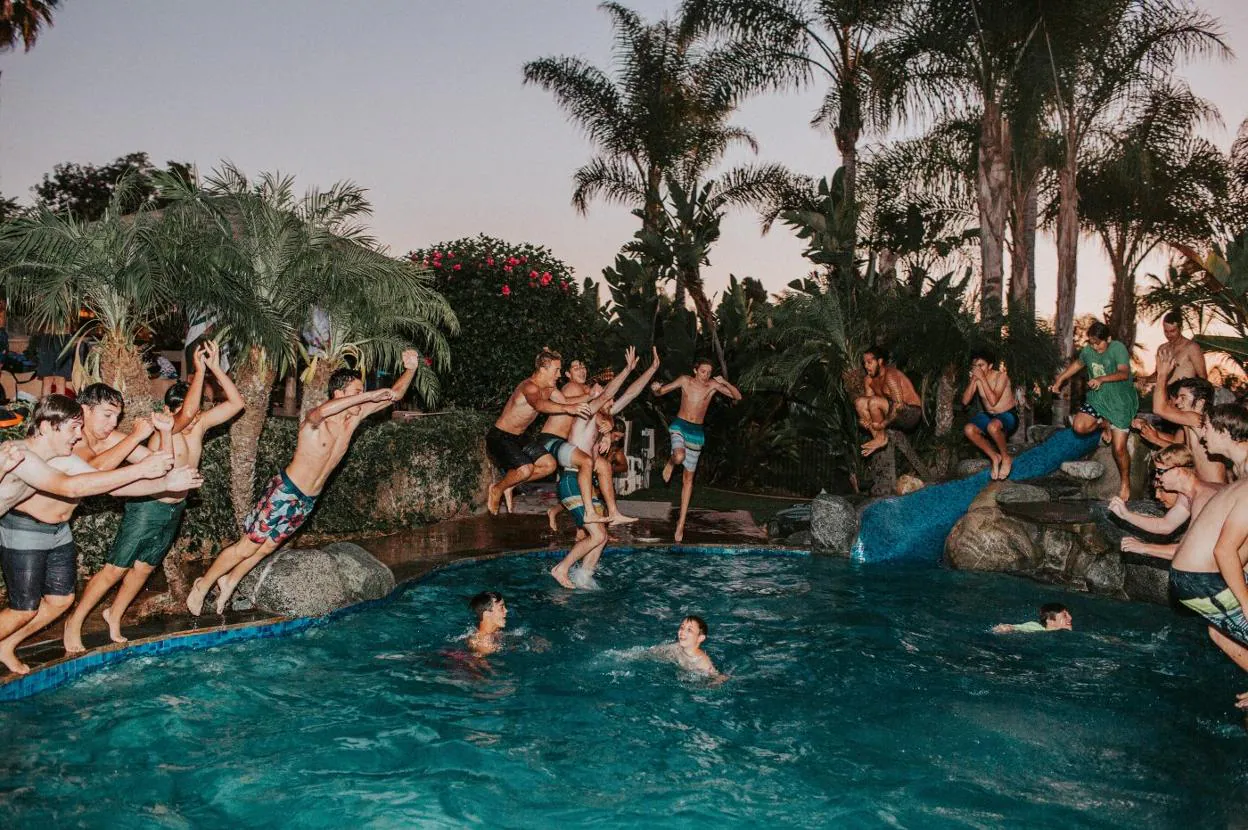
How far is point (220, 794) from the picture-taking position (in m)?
5.73

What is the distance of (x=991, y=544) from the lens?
37.4 ft

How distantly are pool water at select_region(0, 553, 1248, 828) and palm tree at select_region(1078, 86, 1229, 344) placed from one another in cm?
2053

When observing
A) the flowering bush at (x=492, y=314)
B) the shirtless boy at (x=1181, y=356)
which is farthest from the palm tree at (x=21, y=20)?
the shirtless boy at (x=1181, y=356)

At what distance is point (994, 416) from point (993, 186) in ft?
24.1

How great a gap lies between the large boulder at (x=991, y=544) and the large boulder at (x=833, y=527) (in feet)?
4.08

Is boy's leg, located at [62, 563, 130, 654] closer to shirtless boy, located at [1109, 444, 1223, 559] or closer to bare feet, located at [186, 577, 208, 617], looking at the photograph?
bare feet, located at [186, 577, 208, 617]

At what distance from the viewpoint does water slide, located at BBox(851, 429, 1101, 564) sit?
40.2ft

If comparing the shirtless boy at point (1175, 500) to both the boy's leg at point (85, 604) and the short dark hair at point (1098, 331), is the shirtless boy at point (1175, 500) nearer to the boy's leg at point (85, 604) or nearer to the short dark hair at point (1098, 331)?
the short dark hair at point (1098, 331)

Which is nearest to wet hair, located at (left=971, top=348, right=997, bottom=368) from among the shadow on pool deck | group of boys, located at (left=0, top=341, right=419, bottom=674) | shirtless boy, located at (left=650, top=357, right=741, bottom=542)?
the shadow on pool deck

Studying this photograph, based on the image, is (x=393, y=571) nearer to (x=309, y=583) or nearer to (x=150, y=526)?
(x=309, y=583)

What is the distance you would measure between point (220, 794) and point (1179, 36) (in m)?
23.5

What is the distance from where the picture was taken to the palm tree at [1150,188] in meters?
26.0

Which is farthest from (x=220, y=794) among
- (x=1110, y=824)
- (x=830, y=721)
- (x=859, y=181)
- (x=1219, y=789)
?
(x=859, y=181)

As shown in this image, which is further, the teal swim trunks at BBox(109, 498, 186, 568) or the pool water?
the teal swim trunks at BBox(109, 498, 186, 568)
